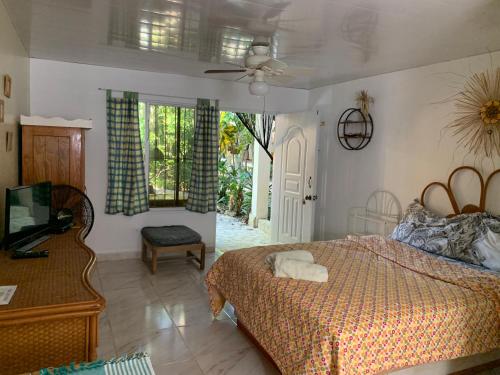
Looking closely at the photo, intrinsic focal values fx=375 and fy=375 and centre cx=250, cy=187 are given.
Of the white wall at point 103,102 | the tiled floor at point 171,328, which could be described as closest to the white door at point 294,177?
the white wall at point 103,102

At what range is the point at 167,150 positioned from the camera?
4.97 m

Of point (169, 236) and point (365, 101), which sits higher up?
point (365, 101)


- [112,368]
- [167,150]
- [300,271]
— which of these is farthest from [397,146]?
[112,368]

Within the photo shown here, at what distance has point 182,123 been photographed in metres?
5.03

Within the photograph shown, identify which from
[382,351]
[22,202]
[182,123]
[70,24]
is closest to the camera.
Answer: [382,351]

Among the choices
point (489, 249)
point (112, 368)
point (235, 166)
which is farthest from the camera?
point (235, 166)

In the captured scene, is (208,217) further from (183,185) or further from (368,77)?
(368,77)

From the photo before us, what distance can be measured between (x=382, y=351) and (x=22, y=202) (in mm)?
2282

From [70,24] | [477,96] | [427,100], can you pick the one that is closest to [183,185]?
[70,24]

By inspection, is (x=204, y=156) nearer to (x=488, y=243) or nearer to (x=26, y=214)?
(x=26, y=214)

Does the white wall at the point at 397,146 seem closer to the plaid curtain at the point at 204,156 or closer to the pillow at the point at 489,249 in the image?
the pillow at the point at 489,249

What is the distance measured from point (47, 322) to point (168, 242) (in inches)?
101

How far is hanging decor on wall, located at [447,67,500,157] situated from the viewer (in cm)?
319

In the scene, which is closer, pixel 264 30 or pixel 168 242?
pixel 264 30
